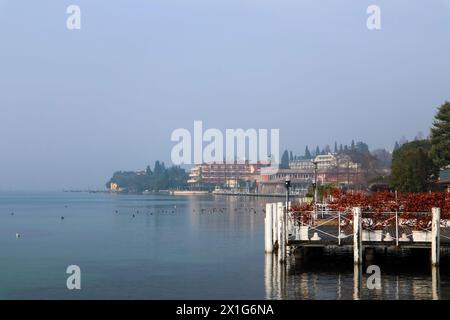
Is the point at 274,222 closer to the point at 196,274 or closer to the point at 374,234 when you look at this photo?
the point at 196,274

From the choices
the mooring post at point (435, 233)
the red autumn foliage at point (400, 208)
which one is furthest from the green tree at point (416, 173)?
the mooring post at point (435, 233)

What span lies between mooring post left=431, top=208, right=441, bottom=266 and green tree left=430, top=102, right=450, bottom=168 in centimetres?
4762

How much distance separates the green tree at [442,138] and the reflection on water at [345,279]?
43279 millimetres

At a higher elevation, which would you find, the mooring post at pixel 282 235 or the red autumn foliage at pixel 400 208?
the red autumn foliage at pixel 400 208

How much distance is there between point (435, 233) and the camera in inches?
1134

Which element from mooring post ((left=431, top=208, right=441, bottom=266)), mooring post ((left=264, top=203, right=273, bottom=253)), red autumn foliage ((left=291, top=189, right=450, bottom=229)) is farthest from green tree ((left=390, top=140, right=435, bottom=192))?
mooring post ((left=431, top=208, right=441, bottom=266))

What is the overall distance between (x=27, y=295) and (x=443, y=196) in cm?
2176

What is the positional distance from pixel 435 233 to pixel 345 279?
14.7 ft

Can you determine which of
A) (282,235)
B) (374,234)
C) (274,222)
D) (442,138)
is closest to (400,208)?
(374,234)

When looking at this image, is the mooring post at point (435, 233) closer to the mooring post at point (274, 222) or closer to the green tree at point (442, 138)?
the mooring post at point (274, 222)

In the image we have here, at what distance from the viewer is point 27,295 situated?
29141mm

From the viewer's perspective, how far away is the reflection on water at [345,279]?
86.9 ft

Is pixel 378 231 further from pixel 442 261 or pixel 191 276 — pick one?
pixel 191 276
